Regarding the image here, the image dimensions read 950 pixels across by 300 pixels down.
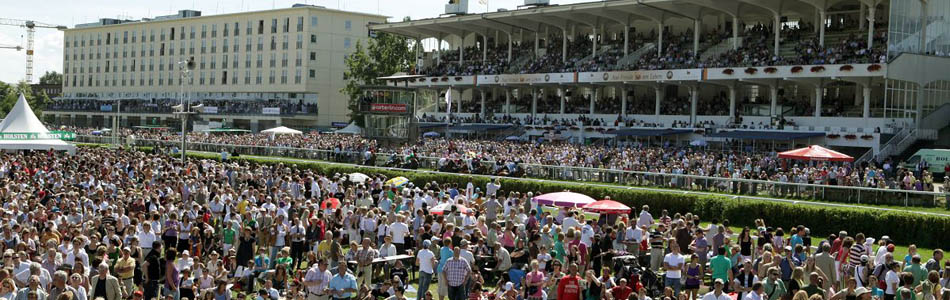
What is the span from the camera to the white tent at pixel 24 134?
3684cm

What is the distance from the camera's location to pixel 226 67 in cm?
9769

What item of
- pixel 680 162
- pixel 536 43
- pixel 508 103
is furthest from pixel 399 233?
pixel 536 43

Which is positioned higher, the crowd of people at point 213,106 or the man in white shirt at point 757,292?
the crowd of people at point 213,106

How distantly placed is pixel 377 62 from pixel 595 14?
29076mm

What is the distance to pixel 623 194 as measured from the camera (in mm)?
31812

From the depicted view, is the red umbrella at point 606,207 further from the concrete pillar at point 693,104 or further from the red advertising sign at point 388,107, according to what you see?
the red advertising sign at point 388,107

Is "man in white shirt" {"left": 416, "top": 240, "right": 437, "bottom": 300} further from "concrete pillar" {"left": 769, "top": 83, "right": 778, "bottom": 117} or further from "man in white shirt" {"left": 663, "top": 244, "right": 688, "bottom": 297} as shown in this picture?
"concrete pillar" {"left": 769, "top": 83, "right": 778, "bottom": 117}

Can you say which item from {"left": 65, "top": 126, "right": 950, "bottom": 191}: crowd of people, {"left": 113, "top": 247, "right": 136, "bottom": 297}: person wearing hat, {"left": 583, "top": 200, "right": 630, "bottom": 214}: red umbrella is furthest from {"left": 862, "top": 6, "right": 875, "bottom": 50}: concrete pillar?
{"left": 113, "top": 247, "right": 136, "bottom": 297}: person wearing hat

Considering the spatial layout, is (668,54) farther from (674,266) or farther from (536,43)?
(674,266)

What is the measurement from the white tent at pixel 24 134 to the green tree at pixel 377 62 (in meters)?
43.0

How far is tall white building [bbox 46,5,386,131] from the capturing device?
89.8m

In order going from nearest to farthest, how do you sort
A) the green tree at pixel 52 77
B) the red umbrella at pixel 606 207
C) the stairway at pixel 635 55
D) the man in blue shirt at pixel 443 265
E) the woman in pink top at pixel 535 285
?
the woman in pink top at pixel 535 285 → the man in blue shirt at pixel 443 265 → the red umbrella at pixel 606 207 → the stairway at pixel 635 55 → the green tree at pixel 52 77

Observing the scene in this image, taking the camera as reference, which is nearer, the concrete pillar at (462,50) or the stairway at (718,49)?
the stairway at (718,49)

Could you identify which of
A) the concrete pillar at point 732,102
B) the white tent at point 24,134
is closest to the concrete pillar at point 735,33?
the concrete pillar at point 732,102
